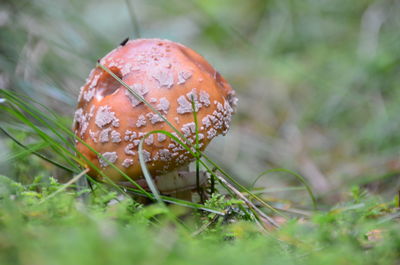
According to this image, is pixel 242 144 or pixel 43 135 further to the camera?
pixel 242 144

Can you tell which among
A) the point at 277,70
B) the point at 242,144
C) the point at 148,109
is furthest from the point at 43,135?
the point at 277,70

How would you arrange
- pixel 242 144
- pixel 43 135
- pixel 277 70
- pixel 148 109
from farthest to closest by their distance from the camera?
1. pixel 277 70
2. pixel 242 144
3. pixel 148 109
4. pixel 43 135

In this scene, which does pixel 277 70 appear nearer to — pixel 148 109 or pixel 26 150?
pixel 148 109

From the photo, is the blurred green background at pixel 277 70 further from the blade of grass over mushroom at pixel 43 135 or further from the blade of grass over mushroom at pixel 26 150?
the blade of grass over mushroom at pixel 43 135

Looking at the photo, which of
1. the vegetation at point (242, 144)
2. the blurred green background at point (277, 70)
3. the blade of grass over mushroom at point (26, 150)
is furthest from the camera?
the blurred green background at point (277, 70)

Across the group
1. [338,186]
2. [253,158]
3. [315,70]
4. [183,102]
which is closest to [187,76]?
[183,102]

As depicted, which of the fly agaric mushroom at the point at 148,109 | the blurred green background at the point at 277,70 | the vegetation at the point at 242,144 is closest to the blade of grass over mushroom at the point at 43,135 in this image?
the vegetation at the point at 242,144
